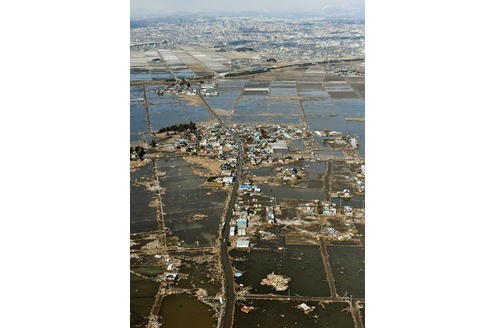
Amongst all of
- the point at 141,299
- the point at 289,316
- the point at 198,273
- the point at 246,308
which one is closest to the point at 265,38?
the point at 198,273

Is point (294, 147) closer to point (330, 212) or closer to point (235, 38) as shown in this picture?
point (330, 212)

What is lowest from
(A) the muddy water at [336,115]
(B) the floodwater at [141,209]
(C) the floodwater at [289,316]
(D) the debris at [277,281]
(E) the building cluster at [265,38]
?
(C) the floodwater at [289,316]

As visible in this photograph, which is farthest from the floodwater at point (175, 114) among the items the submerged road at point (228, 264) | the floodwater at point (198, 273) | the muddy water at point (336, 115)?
the floodwater at point (198, 273)

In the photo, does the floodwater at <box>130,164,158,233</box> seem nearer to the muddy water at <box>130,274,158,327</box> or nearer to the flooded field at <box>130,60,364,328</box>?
the flooded field at <box>130,60,364,328</box>

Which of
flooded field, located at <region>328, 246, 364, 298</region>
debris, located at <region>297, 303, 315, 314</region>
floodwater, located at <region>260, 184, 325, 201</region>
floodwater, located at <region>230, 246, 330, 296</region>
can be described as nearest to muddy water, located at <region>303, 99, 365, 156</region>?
floodwater, located at <region>260, 184, 325, 201</region>

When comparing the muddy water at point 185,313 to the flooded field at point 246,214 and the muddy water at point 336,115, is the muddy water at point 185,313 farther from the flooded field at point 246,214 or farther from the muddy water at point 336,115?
the muddy water at point 336,115
